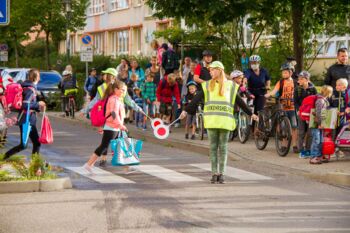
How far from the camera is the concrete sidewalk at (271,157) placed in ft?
51.3

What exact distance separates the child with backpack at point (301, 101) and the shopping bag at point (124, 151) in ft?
11.8

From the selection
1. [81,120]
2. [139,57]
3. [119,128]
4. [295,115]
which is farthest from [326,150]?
[139,57]

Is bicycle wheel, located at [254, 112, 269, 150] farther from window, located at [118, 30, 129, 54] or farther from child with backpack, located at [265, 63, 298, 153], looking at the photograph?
window, located at [118, 30, 129, 54]

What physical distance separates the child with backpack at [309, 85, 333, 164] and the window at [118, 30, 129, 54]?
157 ft

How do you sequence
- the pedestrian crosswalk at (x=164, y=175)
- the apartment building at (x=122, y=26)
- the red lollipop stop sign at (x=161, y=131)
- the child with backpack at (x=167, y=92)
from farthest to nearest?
the apartment building at (x=122, y=26), the child with backpack at (x=167, y=92), the red lollipop stop sign at (x=161, y=131), the pedestrian crosswalk at (x=164, y=175)

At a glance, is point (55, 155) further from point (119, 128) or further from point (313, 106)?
point (313, 106)

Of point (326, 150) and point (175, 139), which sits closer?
point (326, 150)

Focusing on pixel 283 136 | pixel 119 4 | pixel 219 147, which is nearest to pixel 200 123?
pixel 283 136

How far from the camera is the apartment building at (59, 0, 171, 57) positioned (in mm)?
60037

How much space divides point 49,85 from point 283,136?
→ 22760mm

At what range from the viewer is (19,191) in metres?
13.7

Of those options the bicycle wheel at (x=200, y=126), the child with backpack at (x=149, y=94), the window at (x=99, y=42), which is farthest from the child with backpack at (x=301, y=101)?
the window at (x=99, y=42)

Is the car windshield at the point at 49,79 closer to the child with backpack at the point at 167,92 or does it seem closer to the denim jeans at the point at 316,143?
the child with backpack at the point at 167,92

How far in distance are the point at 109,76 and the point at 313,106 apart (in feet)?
11.6
